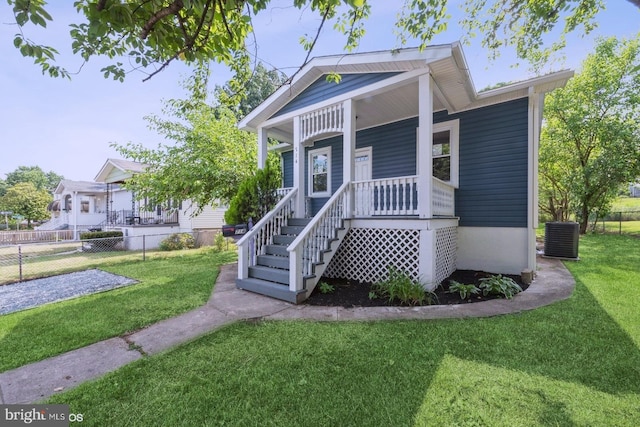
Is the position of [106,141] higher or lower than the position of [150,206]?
higher

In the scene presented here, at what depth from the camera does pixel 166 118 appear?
40.1ft

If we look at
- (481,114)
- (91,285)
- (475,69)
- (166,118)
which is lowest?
(91,285)

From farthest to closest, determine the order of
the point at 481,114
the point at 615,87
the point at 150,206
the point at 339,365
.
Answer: the point at 615,87 → the point at 150,206 → the point at 481,114 → the point at 339,365

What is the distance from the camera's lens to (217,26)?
364cm

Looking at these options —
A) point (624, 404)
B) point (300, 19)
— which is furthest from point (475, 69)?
point (624, 404)

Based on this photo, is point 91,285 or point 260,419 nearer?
point 260,419

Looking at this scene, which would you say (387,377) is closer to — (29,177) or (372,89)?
(372,89)

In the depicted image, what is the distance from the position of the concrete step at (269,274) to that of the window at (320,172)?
13.0ft

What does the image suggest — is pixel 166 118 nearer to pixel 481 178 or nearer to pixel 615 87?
pixel 481 178

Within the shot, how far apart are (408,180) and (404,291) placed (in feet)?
7.14

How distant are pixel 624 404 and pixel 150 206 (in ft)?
41.5

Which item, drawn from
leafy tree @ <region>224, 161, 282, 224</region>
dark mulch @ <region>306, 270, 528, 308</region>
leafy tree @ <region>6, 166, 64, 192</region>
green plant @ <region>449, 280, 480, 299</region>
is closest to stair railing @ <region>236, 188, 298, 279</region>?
leafy tree @ <region>224, 161, 282, 224</region>

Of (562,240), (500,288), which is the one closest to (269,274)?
(500,288)

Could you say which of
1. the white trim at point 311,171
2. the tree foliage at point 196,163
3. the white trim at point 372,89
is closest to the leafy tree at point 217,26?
the white trim at point 372,89
